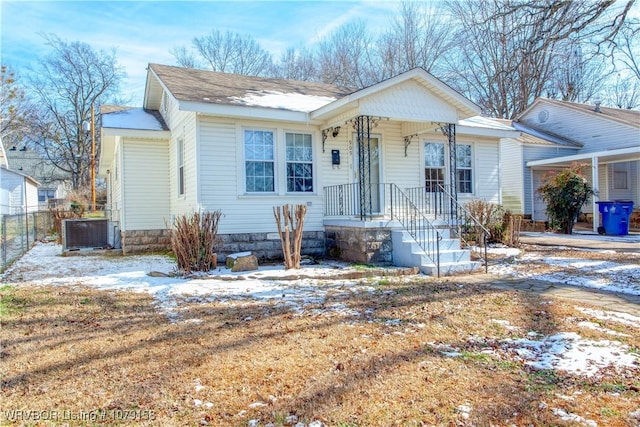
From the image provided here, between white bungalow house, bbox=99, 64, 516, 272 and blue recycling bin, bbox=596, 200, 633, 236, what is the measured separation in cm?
443

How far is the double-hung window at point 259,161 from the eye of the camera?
952 centimetres

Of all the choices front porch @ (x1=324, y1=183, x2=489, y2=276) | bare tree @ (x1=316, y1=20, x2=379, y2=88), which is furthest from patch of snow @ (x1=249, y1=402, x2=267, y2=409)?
bare tree @ (x1=316, y1=20, x2=379, y2=88)

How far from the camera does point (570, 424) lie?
2533 millimetres

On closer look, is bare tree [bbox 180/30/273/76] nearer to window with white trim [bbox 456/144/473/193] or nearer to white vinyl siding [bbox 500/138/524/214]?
white vinyl siding [bbox 500/138/524/214]

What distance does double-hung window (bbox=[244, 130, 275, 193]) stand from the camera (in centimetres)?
952

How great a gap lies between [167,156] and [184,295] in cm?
693

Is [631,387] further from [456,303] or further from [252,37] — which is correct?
[252,37]

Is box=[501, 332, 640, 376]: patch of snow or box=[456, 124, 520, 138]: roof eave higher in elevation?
box=[456, 124, 520, 138]: roof eave

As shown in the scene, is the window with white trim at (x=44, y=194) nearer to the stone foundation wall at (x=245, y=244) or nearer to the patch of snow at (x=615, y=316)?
the stone foundation wall at (x=245, y=244)

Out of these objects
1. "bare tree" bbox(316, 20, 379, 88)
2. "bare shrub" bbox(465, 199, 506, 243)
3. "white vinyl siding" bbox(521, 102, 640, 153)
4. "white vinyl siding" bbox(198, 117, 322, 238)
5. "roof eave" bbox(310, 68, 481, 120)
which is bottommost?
"bare shrub" bbox(465, 199, 506, 243)

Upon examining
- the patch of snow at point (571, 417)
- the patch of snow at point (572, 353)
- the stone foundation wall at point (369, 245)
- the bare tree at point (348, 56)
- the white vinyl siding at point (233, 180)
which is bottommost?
the patch of snow at point (571, 417)

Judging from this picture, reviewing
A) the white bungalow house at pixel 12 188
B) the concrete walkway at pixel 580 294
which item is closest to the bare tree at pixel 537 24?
the concrete walkway at pixel 580 294

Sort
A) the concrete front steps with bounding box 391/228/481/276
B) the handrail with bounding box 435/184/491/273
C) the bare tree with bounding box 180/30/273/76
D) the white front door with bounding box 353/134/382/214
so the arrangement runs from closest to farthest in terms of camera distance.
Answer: the concrete front steps with bounding box 391/228/481/276, the handrail with bounding box 435/184/491/273, the white front door with bounding box 353/134/382/214, the bare tree with bounding box 180/30/273/76

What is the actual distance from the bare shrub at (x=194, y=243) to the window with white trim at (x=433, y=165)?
601 centimetres
